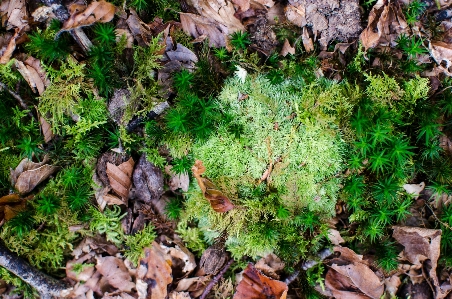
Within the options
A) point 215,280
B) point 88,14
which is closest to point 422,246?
point 215,280

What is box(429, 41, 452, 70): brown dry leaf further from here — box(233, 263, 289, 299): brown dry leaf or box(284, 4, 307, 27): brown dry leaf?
box(233, 263, 289, 299): brown dry leaf

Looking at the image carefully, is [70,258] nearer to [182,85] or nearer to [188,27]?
[182,85]

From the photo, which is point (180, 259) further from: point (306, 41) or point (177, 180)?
point (306, 41)

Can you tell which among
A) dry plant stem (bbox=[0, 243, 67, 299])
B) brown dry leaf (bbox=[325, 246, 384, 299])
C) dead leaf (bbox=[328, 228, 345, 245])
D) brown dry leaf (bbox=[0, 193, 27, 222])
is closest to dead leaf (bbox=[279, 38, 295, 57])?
dead leaf (bbox=[328, 228, 345, 245])

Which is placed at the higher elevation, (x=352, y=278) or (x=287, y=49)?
(x=287, y=49)

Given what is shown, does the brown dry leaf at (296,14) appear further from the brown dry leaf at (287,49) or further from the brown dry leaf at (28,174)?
the brown dry leaf at (28,174)

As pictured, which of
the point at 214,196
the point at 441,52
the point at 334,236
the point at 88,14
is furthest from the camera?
the point at 334,236

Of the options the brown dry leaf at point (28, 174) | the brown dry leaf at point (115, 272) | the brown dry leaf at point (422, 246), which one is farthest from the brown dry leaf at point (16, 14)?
the brown dry leaf at point (422, 246)
